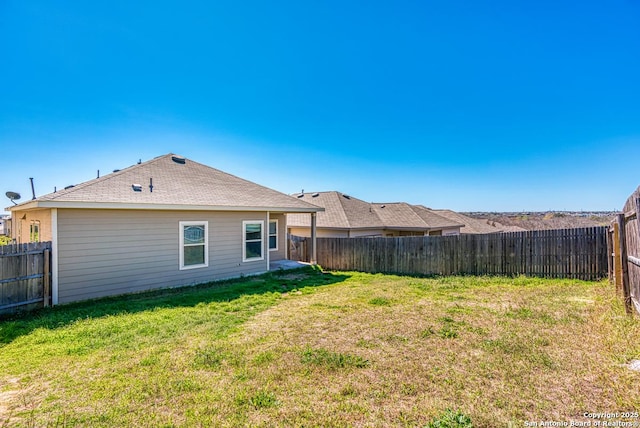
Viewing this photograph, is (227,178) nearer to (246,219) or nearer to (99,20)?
(246,219)

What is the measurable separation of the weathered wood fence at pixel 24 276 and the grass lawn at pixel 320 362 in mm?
561

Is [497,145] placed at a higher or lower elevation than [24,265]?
higher

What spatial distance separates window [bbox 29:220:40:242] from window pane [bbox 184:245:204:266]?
14.1ft

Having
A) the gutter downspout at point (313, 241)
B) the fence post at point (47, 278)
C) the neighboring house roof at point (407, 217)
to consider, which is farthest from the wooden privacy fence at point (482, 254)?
the fence post at point (47, 278)

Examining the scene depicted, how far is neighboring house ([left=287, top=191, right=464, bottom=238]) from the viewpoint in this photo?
17484 millimetres

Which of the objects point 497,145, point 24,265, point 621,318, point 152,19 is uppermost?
point 152,19

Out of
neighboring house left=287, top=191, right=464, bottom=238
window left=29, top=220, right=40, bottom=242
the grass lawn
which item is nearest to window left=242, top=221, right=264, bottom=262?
the grass lawn

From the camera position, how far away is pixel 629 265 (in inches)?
210

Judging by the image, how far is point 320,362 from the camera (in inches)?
158

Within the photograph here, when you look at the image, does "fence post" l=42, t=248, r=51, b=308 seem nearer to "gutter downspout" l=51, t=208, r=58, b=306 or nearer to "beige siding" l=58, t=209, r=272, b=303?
"gutter downspout" l=51, t=208, r=58, b=306

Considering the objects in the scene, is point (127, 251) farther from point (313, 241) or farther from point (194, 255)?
point (313, 241)

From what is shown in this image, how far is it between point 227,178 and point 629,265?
12.3 m

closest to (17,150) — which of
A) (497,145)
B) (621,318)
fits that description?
(621,318)

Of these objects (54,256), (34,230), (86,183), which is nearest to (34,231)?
(34,230)
